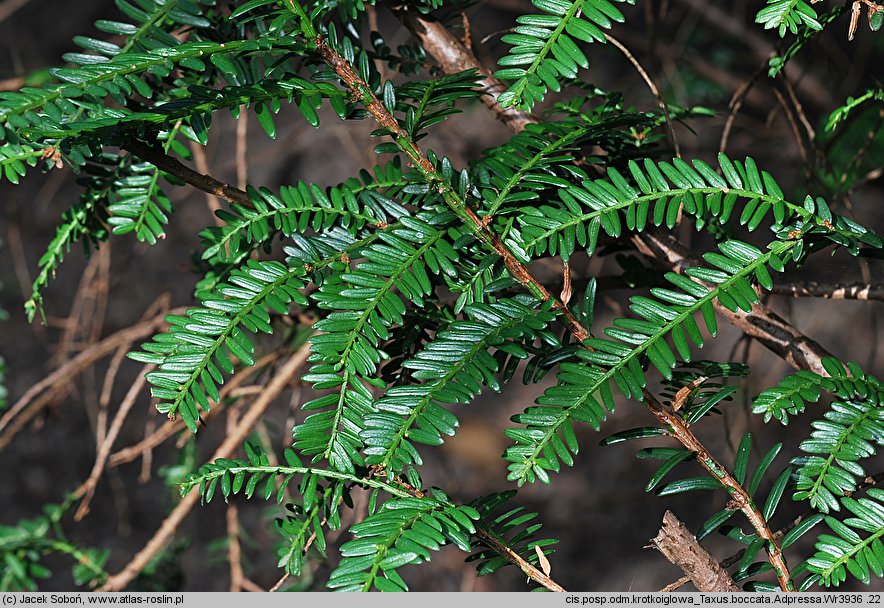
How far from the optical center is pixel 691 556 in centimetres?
48

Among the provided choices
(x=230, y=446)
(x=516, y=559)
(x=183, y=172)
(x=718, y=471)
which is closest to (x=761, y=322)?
(x=718, y=471)

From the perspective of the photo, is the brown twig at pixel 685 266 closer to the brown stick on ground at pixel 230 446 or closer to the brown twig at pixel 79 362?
the brown stick on ground at pixel 230 446

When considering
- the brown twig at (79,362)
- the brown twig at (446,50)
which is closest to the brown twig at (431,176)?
the brown twig at (446,50)

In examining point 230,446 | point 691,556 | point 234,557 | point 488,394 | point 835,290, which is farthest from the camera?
point 488,394

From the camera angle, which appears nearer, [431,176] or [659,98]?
[431,176]

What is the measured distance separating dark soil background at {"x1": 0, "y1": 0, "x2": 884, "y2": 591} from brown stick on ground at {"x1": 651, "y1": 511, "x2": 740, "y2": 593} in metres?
1.05

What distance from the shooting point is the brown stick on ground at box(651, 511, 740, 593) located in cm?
47

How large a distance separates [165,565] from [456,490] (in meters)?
0.86

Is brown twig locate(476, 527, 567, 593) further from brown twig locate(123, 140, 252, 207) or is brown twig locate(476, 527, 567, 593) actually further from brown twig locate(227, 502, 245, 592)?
brown twig locate(227, 502, 245, 592)

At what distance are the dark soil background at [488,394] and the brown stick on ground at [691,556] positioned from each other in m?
1.05

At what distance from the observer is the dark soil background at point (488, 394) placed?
1.61 m

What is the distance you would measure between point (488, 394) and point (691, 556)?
1.66 metres

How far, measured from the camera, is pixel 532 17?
49 cm

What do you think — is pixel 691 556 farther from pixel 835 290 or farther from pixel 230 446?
pixel 230 446
